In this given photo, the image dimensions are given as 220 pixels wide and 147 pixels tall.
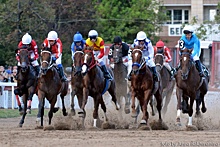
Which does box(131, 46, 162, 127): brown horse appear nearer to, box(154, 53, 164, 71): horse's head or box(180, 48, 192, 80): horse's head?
box(180, 48, 192, 80): horse's head

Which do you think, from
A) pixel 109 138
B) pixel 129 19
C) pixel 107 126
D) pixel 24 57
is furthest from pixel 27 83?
pixel 129 19

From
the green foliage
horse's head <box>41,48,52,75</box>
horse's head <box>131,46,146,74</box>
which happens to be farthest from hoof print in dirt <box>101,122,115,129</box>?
the green foliage

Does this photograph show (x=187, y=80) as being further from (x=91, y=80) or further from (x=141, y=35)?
(x=91, y=80)

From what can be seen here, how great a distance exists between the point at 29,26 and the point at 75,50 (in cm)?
1570

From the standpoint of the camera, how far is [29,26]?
33719mm

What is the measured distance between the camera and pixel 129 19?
44500 mm

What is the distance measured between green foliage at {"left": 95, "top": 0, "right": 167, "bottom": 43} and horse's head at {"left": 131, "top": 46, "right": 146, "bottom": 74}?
26.4m

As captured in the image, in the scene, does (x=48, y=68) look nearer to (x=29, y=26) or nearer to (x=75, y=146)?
(x=75, y=146)

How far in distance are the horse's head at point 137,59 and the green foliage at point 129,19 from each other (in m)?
26.4

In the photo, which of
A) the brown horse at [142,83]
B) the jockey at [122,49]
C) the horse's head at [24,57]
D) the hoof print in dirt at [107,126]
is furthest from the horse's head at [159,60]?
the horse's head at [24,57]

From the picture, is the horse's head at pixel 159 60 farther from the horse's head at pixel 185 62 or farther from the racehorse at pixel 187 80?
the horse's head at pixel 185 62

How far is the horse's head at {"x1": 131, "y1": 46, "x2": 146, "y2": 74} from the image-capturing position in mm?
17109

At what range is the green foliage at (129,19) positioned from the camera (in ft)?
145

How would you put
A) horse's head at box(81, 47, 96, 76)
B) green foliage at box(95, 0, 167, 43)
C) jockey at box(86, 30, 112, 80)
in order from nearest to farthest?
horse's head at box(81, 47, 96, 76) → jockey at box(86, 30, 112, 80) → green foliage at box(95, 0, 167, 43)
